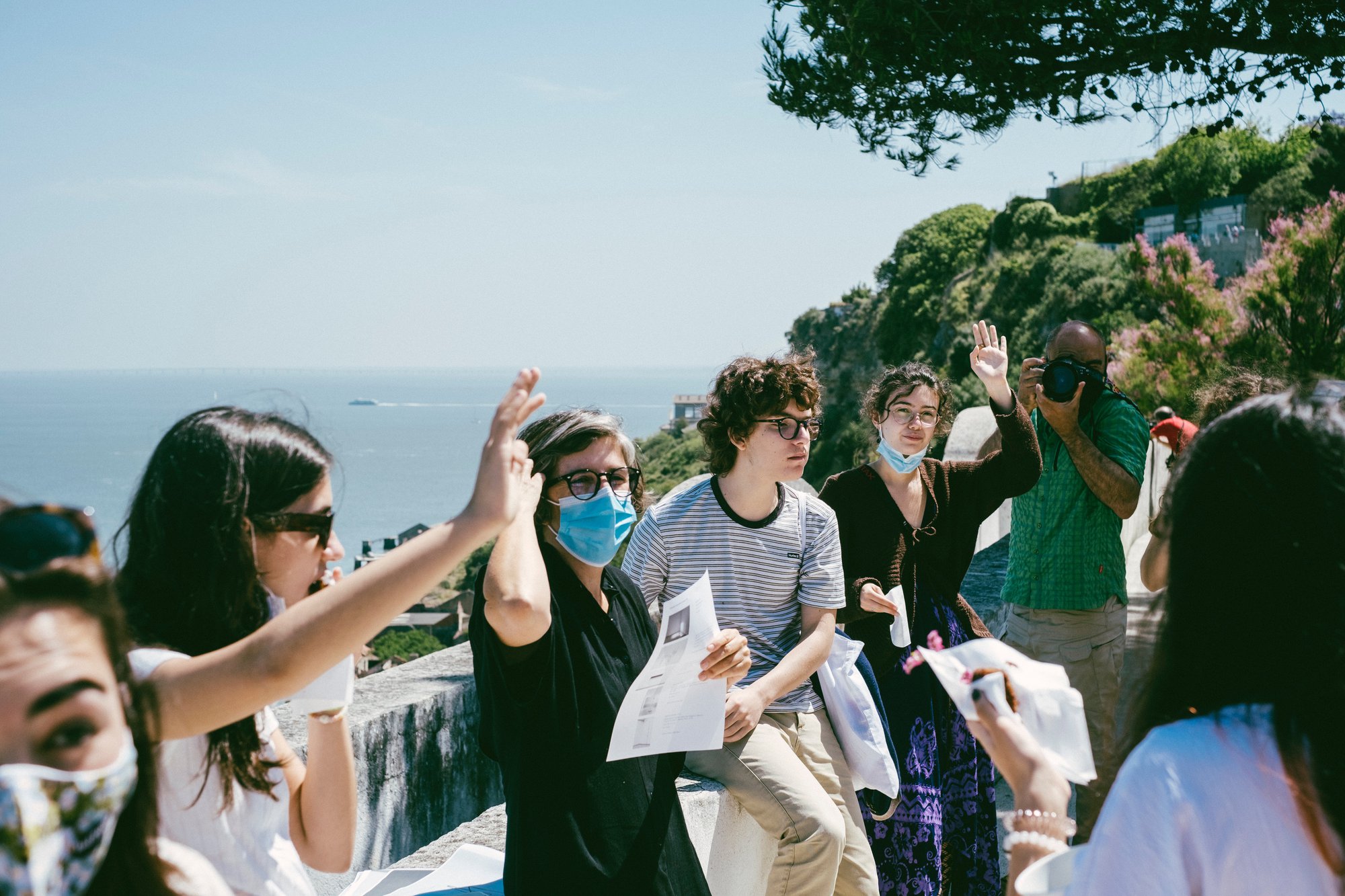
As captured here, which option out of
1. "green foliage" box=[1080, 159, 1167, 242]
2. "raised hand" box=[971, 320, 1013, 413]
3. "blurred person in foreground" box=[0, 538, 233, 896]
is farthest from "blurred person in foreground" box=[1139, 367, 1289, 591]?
"green foliage" box=[1080, 159, 1167, 242]

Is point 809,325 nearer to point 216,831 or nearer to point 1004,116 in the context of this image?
point 1004,116

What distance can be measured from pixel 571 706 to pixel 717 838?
1.02m

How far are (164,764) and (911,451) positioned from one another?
2.73 meters

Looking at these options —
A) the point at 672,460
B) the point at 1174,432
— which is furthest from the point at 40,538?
the point at 672,460

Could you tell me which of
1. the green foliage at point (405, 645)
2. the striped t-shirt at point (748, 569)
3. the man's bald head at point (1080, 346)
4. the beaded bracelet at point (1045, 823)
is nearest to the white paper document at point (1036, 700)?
the beaded bracelet at point (1045, 823)

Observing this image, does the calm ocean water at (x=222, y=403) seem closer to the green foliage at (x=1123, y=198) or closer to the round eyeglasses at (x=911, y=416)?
the round eyeglasses at (x=911, y=416)

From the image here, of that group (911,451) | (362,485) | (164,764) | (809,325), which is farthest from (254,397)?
(362,485)

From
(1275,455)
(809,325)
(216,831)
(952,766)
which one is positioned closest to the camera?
(1275,455)

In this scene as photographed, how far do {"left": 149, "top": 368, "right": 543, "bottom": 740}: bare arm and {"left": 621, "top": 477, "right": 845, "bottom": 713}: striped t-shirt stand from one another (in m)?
1.79

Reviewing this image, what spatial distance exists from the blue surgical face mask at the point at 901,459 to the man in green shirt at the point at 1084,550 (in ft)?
2.65

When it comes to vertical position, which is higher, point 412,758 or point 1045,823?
point 1045,823

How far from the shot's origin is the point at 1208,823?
122cm

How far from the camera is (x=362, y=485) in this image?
135 meters

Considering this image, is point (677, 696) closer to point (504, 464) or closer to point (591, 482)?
point (591, 482)
